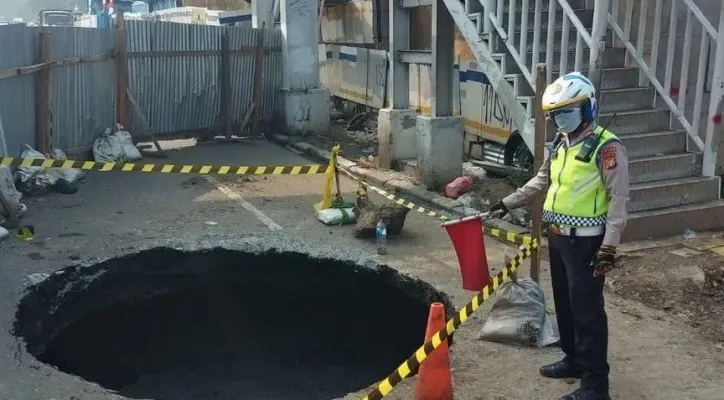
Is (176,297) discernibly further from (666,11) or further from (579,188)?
(666,11)

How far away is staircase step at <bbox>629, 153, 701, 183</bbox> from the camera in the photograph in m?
7.89

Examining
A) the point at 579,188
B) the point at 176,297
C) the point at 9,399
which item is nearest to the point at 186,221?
the point at 176,297

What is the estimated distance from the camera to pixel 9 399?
448 centimetres

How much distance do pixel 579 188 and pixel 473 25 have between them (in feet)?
16.8

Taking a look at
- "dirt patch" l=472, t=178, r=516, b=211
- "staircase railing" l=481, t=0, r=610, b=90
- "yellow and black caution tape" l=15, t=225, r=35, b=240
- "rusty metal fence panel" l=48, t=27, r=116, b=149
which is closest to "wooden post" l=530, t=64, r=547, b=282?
"staircase railing" l=481, t=0, r=610, b=90

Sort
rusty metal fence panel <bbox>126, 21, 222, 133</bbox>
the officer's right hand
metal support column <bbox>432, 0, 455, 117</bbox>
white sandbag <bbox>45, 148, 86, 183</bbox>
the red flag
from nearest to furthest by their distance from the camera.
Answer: the officer's right hand < the red flag < metal support column <bbox>432, 0, 455, 117</bbox> < white sandbag <bbox>45, 148, 86, 183</bbox> < rusty metal fence panel <bbox>126, 21, 222, 133</bbox>

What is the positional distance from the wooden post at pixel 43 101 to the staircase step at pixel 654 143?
7.59 metres

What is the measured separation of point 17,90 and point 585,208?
823 centimetres

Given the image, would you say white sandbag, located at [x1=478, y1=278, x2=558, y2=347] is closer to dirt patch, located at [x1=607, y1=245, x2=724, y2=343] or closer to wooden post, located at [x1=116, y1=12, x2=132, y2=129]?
dirt patch, located at [x1=607, y1=245, x2=724, y2=343]

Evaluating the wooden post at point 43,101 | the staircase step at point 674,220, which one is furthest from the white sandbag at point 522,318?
the wooden post at point 43,101

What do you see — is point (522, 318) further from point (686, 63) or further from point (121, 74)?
point (121, 74)

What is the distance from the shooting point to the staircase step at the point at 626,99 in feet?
27.1

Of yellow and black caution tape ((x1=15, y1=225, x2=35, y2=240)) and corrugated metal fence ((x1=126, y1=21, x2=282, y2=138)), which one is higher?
corrugated metal fence ((x1=126, y1=21, x2=282, y2=138))

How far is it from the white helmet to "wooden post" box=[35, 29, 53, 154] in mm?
8229
